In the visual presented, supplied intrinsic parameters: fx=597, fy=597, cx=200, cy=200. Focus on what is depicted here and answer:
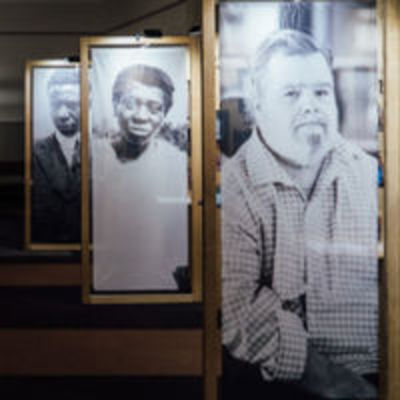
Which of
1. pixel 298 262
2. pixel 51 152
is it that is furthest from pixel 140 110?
pixel 298 262

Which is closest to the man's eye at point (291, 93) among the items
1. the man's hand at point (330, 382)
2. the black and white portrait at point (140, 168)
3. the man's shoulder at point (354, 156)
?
the man's shoulder at point (354, 156)

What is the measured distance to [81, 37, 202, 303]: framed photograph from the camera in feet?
15.5

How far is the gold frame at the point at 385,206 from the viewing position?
2.60 metres

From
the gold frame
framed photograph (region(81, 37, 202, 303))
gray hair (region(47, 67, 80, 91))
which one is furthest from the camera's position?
gray hair (region(47, 67, 80, 91))

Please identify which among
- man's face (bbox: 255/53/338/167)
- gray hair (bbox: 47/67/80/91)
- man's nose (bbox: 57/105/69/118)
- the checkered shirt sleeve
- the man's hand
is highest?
gray hair (bbox: 47/67/80/91)

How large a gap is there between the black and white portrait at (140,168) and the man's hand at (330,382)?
7.58ft

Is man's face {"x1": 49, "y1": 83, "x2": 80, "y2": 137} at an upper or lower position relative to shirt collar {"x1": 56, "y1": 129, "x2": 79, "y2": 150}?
upper

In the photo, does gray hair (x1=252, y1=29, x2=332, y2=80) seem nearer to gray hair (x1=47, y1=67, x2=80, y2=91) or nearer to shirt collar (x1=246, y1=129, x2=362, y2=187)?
shirt collar (x1=246, y1=129, x2=362, y2=187)

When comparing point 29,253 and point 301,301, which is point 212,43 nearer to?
point 301,301

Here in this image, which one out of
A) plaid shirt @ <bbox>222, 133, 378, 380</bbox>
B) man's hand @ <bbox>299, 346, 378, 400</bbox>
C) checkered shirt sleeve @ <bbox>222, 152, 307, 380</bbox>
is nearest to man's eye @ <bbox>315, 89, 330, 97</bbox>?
plaid shirt @ <bbox>222, 133, 378, 380</bbox>

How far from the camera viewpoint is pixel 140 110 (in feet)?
15.6

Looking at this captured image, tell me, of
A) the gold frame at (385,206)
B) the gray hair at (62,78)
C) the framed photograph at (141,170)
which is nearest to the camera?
the gold frame at (385,206)

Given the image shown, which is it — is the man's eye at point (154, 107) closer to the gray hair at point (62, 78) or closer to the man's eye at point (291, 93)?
the gray hair at point (62, 78)

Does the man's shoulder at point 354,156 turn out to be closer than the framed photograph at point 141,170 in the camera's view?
Yes
